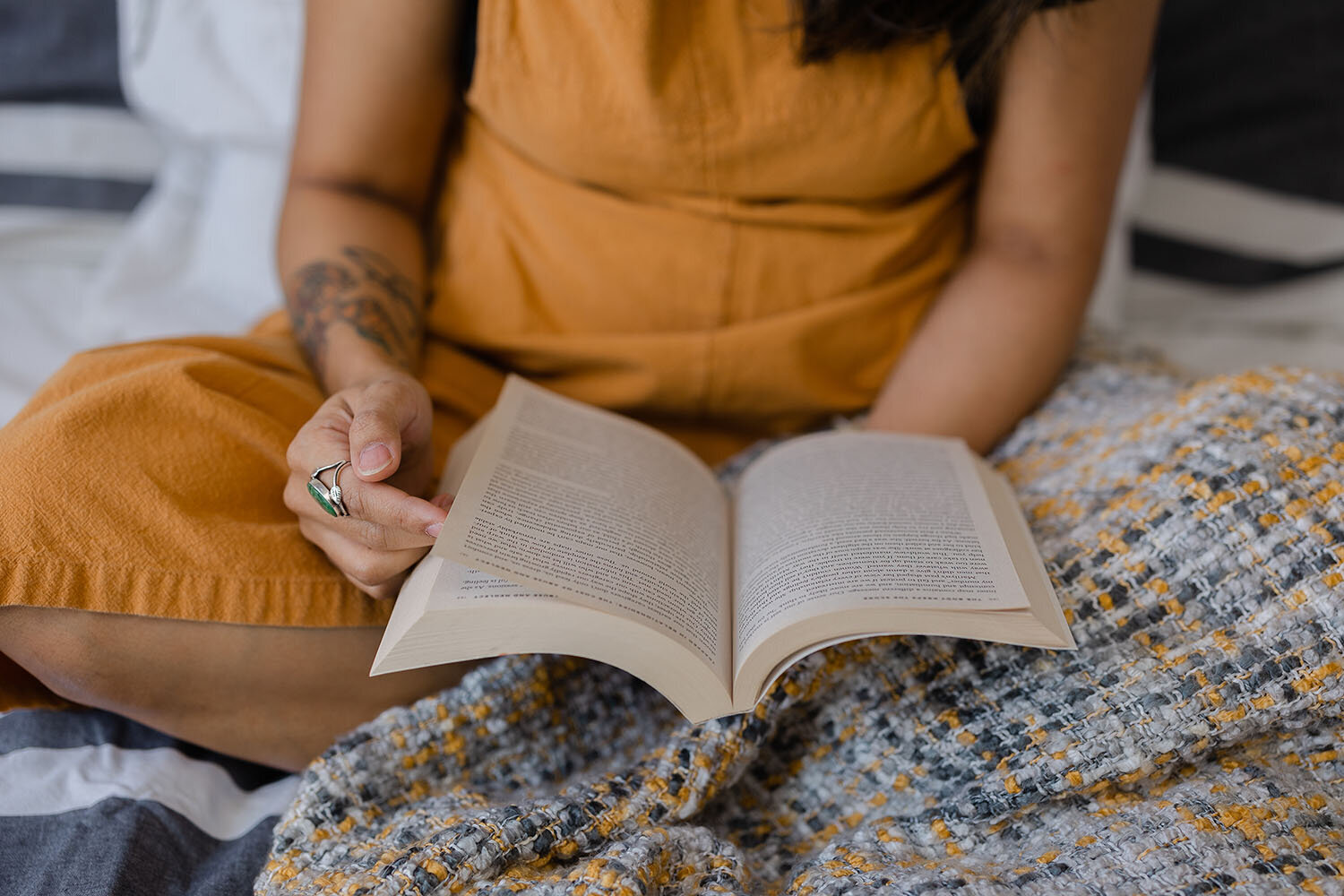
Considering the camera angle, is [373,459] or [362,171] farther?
[362,171]

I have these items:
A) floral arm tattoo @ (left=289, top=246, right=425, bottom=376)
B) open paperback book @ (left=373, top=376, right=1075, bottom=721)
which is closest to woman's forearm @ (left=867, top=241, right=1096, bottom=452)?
open paperback book @ (left=373, top=376, right=1075, bottom=721)

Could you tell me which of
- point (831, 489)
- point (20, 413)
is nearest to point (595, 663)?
point (831, 489)

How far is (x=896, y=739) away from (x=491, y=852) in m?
0.24

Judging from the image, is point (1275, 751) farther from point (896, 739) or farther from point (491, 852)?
point (491, 852)

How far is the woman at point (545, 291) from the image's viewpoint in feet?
1.78

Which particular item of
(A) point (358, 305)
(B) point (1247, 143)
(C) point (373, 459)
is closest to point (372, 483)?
(C) point (373, 459)

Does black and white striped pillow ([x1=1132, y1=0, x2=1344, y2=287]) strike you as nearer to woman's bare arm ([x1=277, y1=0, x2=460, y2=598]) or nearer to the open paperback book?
the open paperback book

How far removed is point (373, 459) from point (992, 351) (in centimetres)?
49

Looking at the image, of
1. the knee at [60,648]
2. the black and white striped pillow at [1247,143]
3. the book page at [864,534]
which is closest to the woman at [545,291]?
the knee at [60,648]

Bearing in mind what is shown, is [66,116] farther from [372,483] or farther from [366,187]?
[372,483]

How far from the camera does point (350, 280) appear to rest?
727 mm

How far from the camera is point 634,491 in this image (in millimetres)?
589

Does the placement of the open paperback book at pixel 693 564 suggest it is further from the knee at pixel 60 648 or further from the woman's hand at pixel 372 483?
the knee at pixel 60 648

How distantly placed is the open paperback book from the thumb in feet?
0.14
